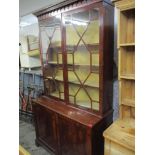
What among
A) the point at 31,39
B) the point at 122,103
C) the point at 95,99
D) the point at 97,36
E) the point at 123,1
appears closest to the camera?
the point at 123,1

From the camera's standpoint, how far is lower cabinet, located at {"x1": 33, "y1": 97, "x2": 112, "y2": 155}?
168 centimetres

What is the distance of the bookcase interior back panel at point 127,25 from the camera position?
152 centimetres

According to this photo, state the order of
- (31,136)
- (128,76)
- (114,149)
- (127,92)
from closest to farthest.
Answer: (114,149), (128,76), (127,92), (31,136)

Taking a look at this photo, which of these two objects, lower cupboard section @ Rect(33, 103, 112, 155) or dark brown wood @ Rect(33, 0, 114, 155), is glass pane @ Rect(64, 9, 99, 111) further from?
lower cupboard section @ Rect(33, 103, 112, 155)

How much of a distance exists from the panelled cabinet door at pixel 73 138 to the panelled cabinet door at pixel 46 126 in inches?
5.7

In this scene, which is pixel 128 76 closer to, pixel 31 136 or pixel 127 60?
pixel 127 60

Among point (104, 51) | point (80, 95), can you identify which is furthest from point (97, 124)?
point (104, 51)

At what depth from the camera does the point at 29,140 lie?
8.95 ft

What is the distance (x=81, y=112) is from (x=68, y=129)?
0.80 ft

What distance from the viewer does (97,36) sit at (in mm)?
1698

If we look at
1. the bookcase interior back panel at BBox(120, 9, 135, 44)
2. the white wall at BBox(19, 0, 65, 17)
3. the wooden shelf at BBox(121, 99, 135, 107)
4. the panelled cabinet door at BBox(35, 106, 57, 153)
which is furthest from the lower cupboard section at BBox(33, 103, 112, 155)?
the white wall at BBox(19, 0, 65, 17)

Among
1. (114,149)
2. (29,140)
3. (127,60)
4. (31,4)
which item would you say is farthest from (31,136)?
(31,4)
